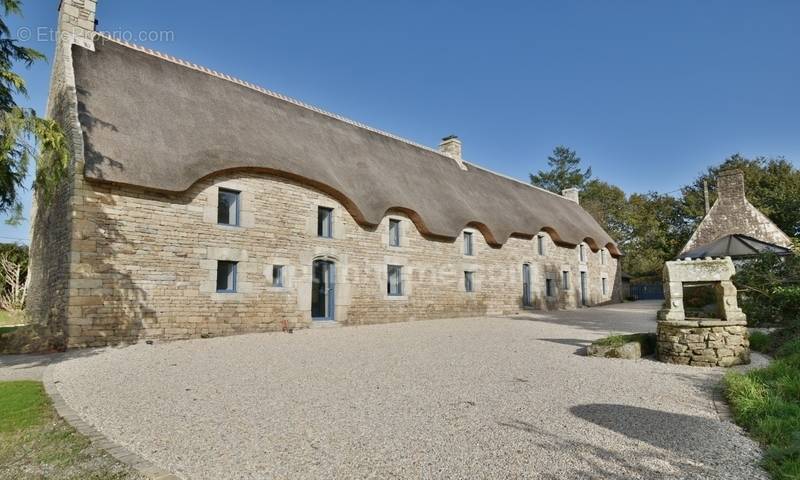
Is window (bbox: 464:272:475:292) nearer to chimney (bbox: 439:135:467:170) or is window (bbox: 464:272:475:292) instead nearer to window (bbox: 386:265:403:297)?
window (bbox: 386:265:403:297)

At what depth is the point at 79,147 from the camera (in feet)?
30.0

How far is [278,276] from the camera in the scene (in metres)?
12.1

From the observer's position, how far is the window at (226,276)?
36.2ft

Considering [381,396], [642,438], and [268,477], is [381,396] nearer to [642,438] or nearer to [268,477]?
[268,477]

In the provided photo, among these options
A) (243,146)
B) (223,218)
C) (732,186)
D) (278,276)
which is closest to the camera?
(223,218)

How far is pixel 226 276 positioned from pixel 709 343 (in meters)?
9.69

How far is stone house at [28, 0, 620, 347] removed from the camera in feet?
30.8

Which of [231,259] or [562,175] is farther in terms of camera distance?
[562,175]

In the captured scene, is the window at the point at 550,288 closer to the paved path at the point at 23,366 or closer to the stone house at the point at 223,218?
the stone house at the point at 223,218

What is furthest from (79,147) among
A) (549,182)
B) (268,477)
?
(549,182)

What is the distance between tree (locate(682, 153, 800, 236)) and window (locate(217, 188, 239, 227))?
2927 centimetres

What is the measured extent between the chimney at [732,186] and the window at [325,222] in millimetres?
19864

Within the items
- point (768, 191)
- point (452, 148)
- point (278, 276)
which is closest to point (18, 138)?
point (278, 276)

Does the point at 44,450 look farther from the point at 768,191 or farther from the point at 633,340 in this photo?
the point at 768,191
